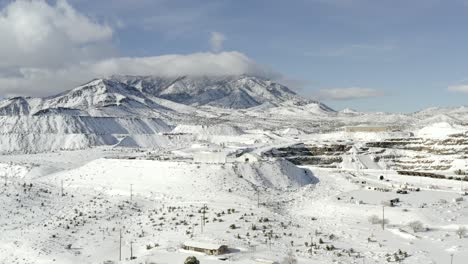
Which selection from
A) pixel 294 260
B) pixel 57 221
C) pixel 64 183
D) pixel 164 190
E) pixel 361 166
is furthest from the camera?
pixel 361 166

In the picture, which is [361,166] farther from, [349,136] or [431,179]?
[349,136]

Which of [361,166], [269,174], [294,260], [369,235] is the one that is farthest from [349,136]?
[294,260]

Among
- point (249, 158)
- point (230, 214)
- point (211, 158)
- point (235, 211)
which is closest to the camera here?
point (230, 214)

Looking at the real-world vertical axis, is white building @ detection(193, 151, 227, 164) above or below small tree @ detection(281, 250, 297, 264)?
above

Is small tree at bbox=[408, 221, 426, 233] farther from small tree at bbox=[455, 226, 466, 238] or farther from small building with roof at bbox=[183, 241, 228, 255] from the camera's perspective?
small building with roof at bbox=[183, 241, 228, 255]

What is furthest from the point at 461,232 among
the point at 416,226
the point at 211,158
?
the point at 211,158

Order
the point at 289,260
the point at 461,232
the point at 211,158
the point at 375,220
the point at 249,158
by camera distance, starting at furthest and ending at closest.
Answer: the point at 211,158 → the point at 249,158 → the point at 375,220 → the point at 461,232 → the point at 289,260

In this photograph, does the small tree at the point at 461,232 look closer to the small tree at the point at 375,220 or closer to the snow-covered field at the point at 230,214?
the snow-covered field at the point at 230,214

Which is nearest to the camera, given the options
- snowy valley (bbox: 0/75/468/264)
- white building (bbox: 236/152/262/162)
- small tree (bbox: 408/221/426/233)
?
snowy valley (bbox: 0/75/468/264)

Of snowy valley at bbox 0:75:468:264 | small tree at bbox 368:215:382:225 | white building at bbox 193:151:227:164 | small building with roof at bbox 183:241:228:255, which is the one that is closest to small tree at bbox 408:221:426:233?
snowy valley at bbox 0:75:468:264

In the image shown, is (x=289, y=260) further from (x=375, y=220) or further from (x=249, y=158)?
(x=249, y=158)

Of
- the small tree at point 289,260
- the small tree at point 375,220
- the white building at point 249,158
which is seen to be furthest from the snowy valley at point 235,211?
the small tree at point 289,260
